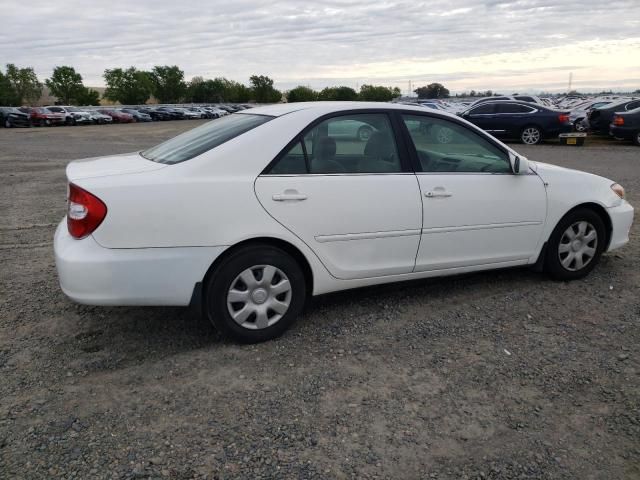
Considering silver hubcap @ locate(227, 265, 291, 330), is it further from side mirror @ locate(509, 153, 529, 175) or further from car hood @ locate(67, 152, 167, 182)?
side mirror @ locate(509, 153, 529, 175)

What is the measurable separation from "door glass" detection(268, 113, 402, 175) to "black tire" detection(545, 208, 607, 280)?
1660 millimetres

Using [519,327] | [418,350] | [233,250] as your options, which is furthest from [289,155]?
[519,327]

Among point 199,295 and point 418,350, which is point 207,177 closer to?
point 199,295

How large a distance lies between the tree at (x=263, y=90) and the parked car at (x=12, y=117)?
224 feet

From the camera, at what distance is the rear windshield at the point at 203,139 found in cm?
375

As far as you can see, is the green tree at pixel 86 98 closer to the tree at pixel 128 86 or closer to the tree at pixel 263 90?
the tree at pixel 128 86

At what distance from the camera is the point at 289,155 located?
12.2 feet

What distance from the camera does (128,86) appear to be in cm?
9475

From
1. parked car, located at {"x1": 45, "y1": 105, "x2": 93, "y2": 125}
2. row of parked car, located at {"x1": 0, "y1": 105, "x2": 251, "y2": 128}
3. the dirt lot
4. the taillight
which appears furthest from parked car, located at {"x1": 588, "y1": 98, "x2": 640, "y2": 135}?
parked car, located at {"x1": 45, "y1": 105, "x2": 93, "y2": 125}

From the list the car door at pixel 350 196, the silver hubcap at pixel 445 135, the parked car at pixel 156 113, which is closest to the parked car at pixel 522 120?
the silver hubcap at pixel 445 135

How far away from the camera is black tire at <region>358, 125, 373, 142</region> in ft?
13.4

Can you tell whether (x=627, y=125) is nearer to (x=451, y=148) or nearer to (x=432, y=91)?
(x=451, y=148)

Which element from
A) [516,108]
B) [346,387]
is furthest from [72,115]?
[346,387]

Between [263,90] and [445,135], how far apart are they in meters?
106
